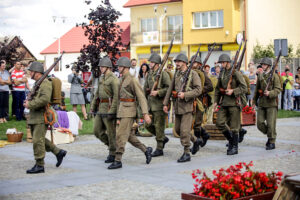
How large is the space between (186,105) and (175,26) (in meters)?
36.5

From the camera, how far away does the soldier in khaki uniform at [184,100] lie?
33.9 feet

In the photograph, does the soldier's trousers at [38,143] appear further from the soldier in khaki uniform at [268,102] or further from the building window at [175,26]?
the building window at [175,26]

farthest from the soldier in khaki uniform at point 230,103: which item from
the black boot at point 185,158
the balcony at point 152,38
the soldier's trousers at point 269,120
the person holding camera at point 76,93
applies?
the balcony at point 152,38

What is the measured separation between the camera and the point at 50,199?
23.0 feet

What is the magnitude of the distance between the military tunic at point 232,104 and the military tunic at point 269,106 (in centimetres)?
85

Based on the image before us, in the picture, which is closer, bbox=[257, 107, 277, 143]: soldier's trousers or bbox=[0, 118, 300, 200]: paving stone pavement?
bbox=[0, 118, 300, 200]: paving stone pavement

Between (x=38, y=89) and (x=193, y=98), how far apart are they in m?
3.01

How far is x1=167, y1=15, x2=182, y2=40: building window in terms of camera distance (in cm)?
4588

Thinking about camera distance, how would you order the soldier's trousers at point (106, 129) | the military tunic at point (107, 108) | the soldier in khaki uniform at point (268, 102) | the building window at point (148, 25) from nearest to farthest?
the military tunic at point (107, 108) < the soldier's trousers at point (106, 129) < the soldier in khaki uniform at point (268, 102) < the building window at point (148, 25)

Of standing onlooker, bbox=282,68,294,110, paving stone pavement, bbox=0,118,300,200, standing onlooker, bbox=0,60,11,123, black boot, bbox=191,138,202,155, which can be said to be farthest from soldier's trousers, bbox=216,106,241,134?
standing onlooker, bbox=282,68,294,110

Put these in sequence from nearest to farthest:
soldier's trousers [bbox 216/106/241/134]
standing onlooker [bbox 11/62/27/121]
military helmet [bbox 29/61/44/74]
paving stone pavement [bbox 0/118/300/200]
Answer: paving stone pavement [bbox 0/118/300/200]
military helmet [bbox 29/61/44/74]
soldier's trousers [bbox 216/106/241/134]
standing onlooker [bbox 11/62/27/121]

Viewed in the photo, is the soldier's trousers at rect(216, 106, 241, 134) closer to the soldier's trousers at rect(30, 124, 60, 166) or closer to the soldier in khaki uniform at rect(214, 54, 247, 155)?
the soldier in khaki uniform at rect(214, 54, 247, 155)

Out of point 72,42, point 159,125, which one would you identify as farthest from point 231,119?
point 72,42

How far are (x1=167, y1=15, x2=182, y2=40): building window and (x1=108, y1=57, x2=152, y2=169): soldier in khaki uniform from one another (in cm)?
3616
